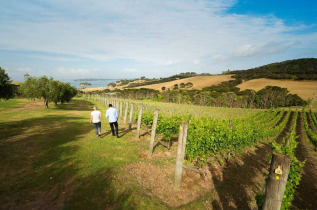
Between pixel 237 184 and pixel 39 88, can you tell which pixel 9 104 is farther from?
pixel 237 184

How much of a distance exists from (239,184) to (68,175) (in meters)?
7.42

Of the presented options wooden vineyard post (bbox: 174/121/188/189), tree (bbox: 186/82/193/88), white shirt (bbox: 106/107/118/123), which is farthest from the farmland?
tree (bbox: 186/82/193/88)

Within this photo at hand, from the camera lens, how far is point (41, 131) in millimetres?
11141

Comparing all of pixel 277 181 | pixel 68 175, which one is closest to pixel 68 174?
pixel 68 175

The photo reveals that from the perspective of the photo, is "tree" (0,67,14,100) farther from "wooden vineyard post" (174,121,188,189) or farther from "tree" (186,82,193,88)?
"tree" (186,82,193,88)

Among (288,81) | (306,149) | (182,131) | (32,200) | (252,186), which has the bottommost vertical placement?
(306,149)

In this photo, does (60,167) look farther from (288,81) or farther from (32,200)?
(288,81)

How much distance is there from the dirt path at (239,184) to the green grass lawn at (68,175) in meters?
1.29

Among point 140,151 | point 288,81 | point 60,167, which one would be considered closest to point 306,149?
point 140,151

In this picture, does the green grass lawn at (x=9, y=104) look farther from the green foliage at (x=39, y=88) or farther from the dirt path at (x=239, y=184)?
the dirt path at (x=239, y=184)

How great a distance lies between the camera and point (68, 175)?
583 centimetres

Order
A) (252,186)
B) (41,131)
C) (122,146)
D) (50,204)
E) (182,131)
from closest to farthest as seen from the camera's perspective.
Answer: (50,204)
(182,131)
(252,186)
(122,146)
(41,131)

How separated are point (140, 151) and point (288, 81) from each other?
10957 centimetres

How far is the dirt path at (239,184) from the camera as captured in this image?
5.52m
